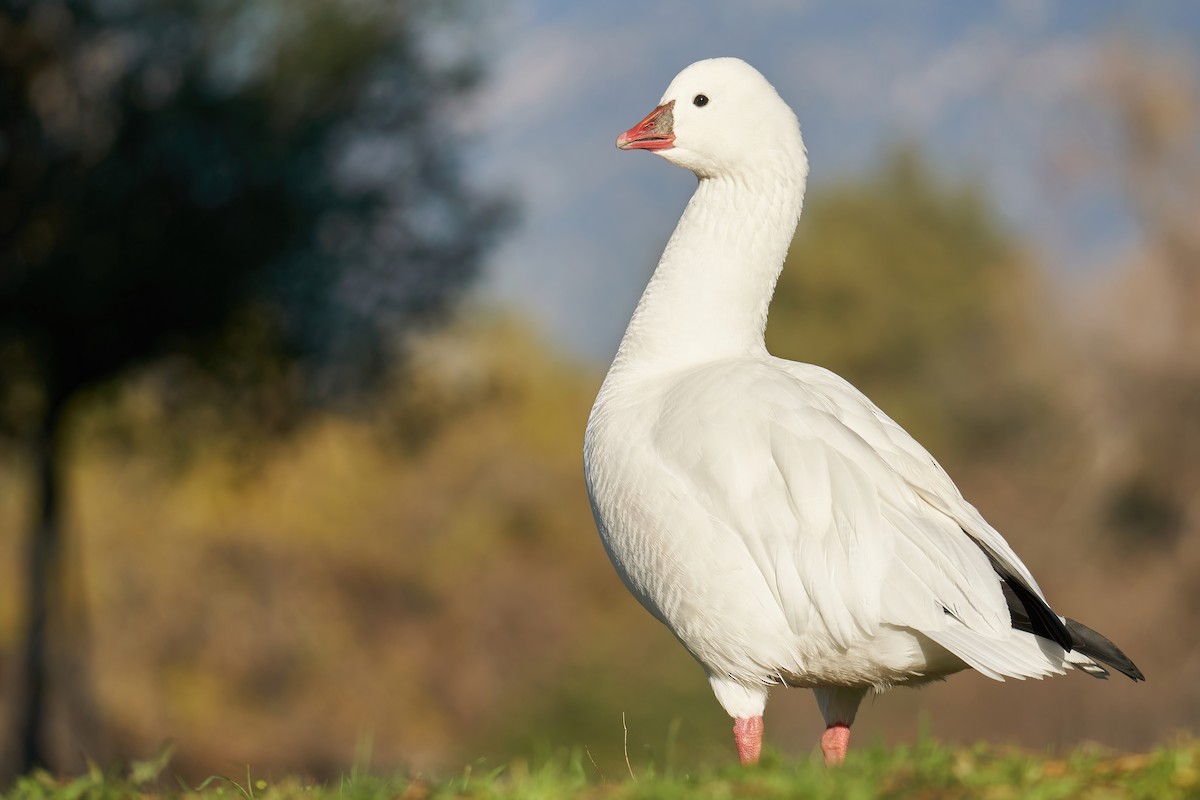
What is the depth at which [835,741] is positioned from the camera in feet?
16.3

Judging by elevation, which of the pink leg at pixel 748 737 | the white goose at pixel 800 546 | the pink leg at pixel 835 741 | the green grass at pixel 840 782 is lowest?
the pink leg at pixel 835 741

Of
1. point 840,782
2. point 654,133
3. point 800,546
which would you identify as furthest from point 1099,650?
point 654,133

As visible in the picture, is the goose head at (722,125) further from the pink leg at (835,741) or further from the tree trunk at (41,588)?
the tree trunk at (41,588)

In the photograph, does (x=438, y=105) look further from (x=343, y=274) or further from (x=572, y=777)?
(x=572, y=777)

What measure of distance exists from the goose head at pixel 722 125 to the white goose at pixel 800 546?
856mm

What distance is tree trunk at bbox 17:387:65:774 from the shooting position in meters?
15.8

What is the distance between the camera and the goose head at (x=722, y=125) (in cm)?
555

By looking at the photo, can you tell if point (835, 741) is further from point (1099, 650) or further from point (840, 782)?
point (840, 782)

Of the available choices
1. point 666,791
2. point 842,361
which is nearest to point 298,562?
point 842,361

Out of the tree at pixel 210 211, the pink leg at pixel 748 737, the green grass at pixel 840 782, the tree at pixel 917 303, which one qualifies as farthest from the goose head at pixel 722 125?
the tree at pixel 917 303

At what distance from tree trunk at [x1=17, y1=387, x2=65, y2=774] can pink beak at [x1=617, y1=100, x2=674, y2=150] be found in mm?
11682

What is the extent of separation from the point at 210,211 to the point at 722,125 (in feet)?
36.1

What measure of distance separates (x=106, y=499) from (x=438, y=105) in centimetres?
1167

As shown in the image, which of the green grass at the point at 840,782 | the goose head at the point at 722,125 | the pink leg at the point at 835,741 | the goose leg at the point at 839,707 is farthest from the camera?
the goose head at the point at 722,125
